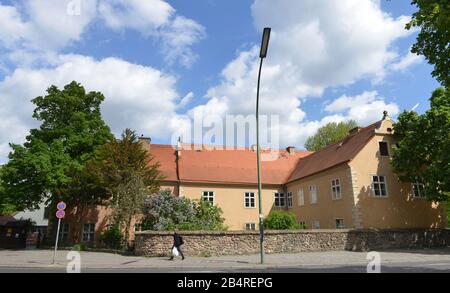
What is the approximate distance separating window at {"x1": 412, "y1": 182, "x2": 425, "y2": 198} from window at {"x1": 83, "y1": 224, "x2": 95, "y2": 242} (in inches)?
1165

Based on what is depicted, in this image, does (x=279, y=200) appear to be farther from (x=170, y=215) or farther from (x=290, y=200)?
(x=170, y=215)

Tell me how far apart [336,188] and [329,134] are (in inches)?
1046

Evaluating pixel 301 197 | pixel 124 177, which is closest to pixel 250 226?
pixel 301 197

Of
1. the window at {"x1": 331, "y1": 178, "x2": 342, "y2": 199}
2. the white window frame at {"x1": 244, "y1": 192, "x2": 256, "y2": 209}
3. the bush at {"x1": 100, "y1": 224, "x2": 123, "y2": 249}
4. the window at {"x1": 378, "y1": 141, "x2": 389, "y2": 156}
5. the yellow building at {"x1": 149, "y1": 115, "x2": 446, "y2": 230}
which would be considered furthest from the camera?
the white window frame at {"x1": 244, "y1": 192, "x2": 256, "y2": 209}

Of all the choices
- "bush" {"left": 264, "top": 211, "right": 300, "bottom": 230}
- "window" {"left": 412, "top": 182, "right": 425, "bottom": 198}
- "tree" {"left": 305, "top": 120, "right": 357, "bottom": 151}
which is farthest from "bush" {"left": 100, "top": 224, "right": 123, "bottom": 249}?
"tree" {"left": 305, "top": 120, "right": 357, "bottom": 151}

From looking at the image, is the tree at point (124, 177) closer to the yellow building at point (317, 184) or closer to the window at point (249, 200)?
the yellow building at point (317, 184)

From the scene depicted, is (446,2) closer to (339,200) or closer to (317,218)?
(339,200)

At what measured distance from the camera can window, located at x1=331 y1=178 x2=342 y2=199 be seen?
99.4ft

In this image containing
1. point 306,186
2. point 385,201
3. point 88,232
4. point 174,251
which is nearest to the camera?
point 174,251

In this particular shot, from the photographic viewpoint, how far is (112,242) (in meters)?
27.4

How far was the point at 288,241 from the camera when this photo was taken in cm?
2339

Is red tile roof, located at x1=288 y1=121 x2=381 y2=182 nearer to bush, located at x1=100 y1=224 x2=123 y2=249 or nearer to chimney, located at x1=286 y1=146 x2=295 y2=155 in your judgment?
chimney, located at x1=286 y1=146 x2=295 y2=155
